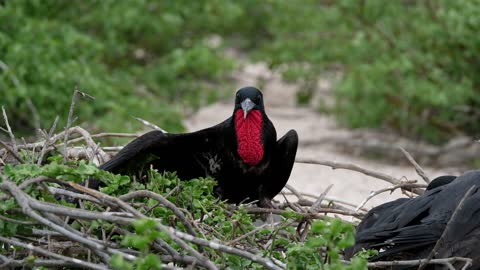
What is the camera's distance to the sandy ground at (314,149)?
7.08 meters

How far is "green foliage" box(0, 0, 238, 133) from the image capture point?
291 inches

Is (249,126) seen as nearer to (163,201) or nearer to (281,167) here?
(281,167)

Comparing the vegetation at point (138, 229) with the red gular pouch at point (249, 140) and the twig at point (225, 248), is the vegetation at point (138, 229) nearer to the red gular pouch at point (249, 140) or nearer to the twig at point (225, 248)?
the twig at point (225, 248)

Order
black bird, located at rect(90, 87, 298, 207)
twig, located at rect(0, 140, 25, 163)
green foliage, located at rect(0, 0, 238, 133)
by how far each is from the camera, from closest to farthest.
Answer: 1. twig, located at rect(0, 140, 25, 163)
2. black bird, located at rect(90, 87, 298, 207)
3. green foliage, located at rect(0, 0, 238, 133)

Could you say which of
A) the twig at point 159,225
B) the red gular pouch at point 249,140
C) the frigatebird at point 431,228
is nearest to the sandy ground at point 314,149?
the red gular pouch at point 249,140

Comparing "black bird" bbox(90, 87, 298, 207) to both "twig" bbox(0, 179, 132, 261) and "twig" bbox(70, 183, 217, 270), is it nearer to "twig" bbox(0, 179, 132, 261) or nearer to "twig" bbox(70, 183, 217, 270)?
"twig" bbox(70, 183, 217, 270)

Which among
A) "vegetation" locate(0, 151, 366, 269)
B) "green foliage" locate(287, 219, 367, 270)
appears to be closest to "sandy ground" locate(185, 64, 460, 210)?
"vegetation" locate(0, 151, 366, 269)

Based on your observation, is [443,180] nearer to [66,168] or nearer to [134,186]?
[134,186]

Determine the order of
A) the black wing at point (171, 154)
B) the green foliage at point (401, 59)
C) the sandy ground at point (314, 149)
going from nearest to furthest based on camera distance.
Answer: the black wing at point (171, 154) → the sandy ground at point (314, 149) → the green foliage at point (401, 59)

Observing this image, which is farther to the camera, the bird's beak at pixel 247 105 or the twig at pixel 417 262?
the bird's beak at pixel 247 105

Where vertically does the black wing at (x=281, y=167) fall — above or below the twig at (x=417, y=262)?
above

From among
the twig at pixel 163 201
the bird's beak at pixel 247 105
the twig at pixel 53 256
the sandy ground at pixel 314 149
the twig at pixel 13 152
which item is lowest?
the sandy ground at pixel 314 149

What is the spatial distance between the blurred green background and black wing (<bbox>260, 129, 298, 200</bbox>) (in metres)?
2.86

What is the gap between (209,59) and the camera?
891cm
